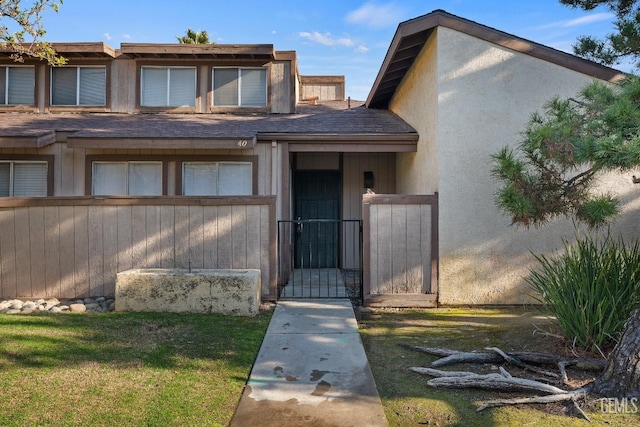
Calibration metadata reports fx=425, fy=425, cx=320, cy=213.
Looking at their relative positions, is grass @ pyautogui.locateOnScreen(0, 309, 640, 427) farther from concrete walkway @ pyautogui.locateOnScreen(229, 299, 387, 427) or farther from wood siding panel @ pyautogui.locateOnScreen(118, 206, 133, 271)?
wood siding panel @ pyautogui.locateOnScreen(118, 206, 133, 271)

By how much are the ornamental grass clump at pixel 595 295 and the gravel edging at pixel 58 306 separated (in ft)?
19.8

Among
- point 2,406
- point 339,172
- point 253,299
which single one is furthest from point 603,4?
point 2,406

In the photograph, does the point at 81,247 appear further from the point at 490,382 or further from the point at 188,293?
the point at 490,382

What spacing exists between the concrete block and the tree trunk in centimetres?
423

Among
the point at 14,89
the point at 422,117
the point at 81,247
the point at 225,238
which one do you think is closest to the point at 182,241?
the point at 225,238

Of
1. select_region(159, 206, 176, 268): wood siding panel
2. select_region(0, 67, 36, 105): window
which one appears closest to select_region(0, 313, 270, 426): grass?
select_region(159, 206, 176, 268): wood siding panel

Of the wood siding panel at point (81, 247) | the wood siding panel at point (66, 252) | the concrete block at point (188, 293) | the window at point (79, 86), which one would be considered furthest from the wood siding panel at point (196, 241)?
the window at point (79, 86)

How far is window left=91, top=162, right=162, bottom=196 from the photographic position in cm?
888

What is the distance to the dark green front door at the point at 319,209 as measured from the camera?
1059cm

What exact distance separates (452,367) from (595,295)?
1603mm

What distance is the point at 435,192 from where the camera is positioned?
7078 mm

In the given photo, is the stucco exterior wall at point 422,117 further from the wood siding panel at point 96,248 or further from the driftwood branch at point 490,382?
the wood siding panel at point 96,248

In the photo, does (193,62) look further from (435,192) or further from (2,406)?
(2,406)

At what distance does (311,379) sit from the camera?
3.98m
